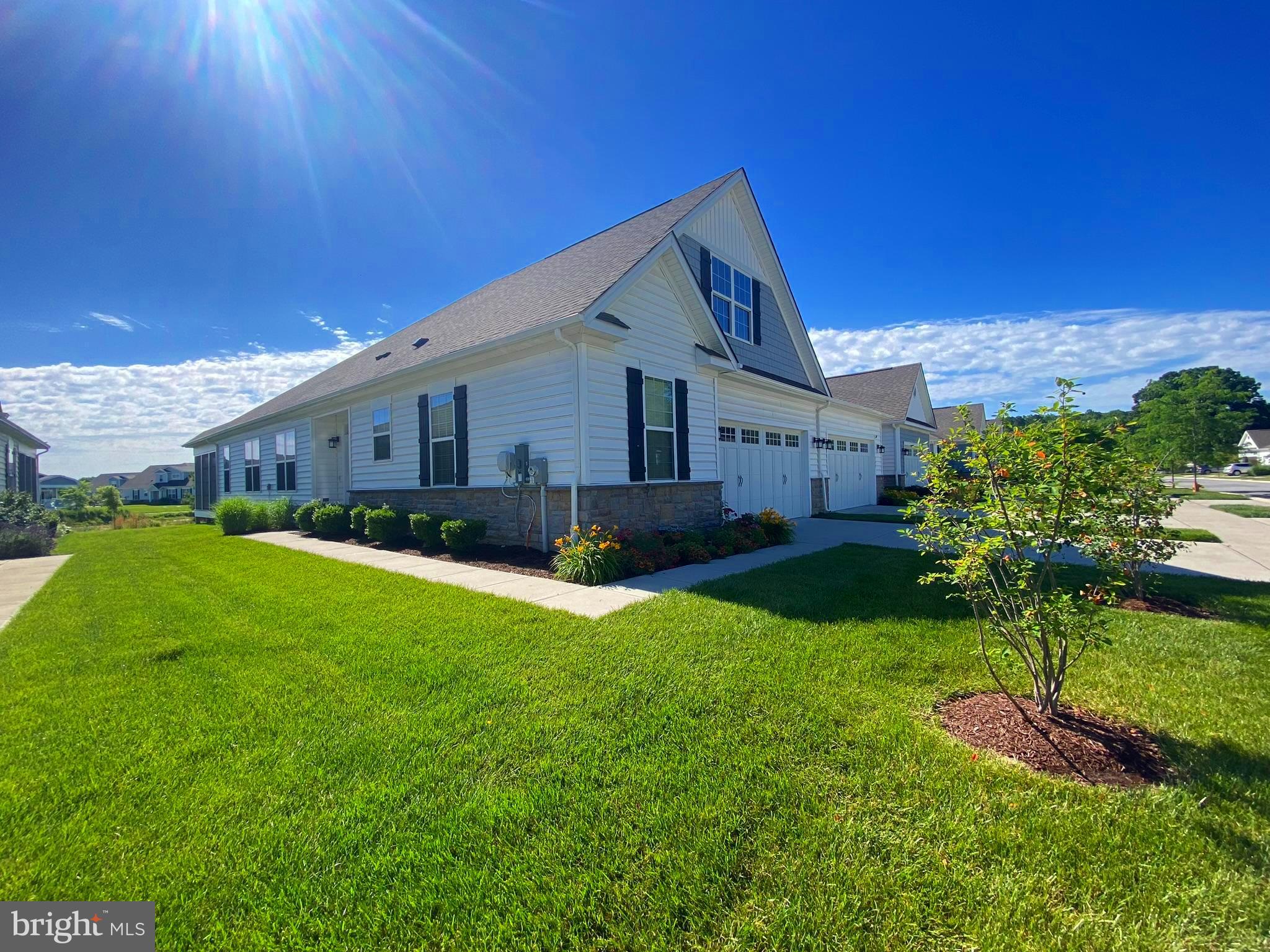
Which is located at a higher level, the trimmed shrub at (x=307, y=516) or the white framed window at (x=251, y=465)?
the white framed window at (x=251, y=465)

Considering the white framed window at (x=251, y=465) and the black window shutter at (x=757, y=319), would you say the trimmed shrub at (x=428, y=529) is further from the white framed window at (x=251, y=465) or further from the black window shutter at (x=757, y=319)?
the white framed window at (x=251, y=465)

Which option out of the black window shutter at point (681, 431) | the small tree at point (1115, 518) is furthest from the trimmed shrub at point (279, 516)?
the small tree at point (1115, 518)

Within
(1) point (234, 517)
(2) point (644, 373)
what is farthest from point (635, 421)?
(1) point (234, 517)

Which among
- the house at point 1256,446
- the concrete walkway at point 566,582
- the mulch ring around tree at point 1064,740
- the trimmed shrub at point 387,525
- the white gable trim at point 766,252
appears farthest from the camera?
the house at point 1256,446

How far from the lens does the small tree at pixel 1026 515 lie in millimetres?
2574

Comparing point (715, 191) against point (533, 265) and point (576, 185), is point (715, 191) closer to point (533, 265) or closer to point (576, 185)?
point (576, 185)

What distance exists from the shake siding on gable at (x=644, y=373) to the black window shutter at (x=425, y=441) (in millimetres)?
4619

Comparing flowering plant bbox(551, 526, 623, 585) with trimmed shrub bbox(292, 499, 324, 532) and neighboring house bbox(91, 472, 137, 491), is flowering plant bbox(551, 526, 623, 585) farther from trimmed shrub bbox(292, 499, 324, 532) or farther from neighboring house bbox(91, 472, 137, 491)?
neighboring house bbox(91, 472, 137, 491)

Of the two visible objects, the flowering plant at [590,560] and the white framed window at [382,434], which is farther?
the white framed window at [382,434]

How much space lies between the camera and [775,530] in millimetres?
9836

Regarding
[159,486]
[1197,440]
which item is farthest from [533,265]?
[159,486]

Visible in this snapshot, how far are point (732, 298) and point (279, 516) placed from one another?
1438 cm

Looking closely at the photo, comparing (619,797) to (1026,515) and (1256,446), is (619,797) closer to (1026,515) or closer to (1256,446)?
(1026,515)

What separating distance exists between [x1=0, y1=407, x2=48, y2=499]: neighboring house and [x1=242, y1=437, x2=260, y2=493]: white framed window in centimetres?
703
